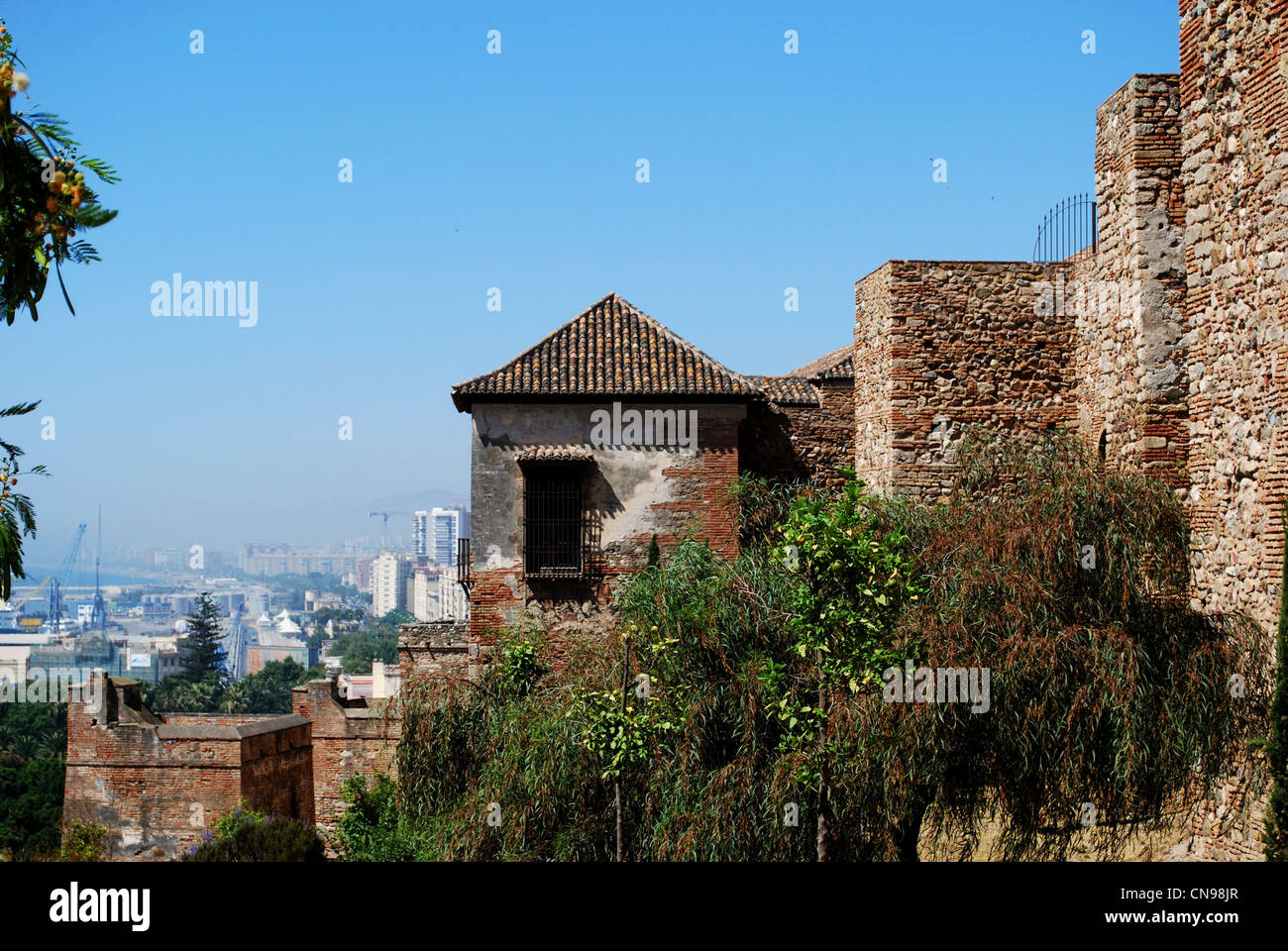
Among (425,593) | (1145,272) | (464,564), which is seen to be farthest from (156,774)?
(425,593)

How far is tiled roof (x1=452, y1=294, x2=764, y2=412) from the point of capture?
16.9m

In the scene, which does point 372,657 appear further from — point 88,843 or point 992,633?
point 992,633

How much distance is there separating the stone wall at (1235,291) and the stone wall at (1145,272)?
294 mm

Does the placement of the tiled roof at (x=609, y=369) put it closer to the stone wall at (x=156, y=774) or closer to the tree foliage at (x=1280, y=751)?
the stone wall at (x=156, y=774)

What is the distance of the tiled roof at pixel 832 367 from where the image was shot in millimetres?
17766

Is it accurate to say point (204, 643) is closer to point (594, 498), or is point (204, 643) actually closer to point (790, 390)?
point (594, 498)

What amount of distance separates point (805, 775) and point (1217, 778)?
10.9 feet

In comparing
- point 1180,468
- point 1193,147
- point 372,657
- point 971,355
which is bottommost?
point 372,657

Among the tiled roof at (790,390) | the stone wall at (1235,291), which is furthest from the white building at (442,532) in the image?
the stone wall at (1235,291)

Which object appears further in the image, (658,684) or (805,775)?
(658,684)

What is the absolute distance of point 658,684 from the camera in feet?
36.0

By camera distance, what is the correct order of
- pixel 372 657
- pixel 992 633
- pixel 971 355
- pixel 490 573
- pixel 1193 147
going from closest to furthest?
pixel 992 633
pixel 1193 147
pixel 971 355
pixel 490 573
pixel 372 657

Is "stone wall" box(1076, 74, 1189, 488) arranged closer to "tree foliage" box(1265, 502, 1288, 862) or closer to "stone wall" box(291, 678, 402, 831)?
"tree foliage" box(1265, 502, 1288, 862)
